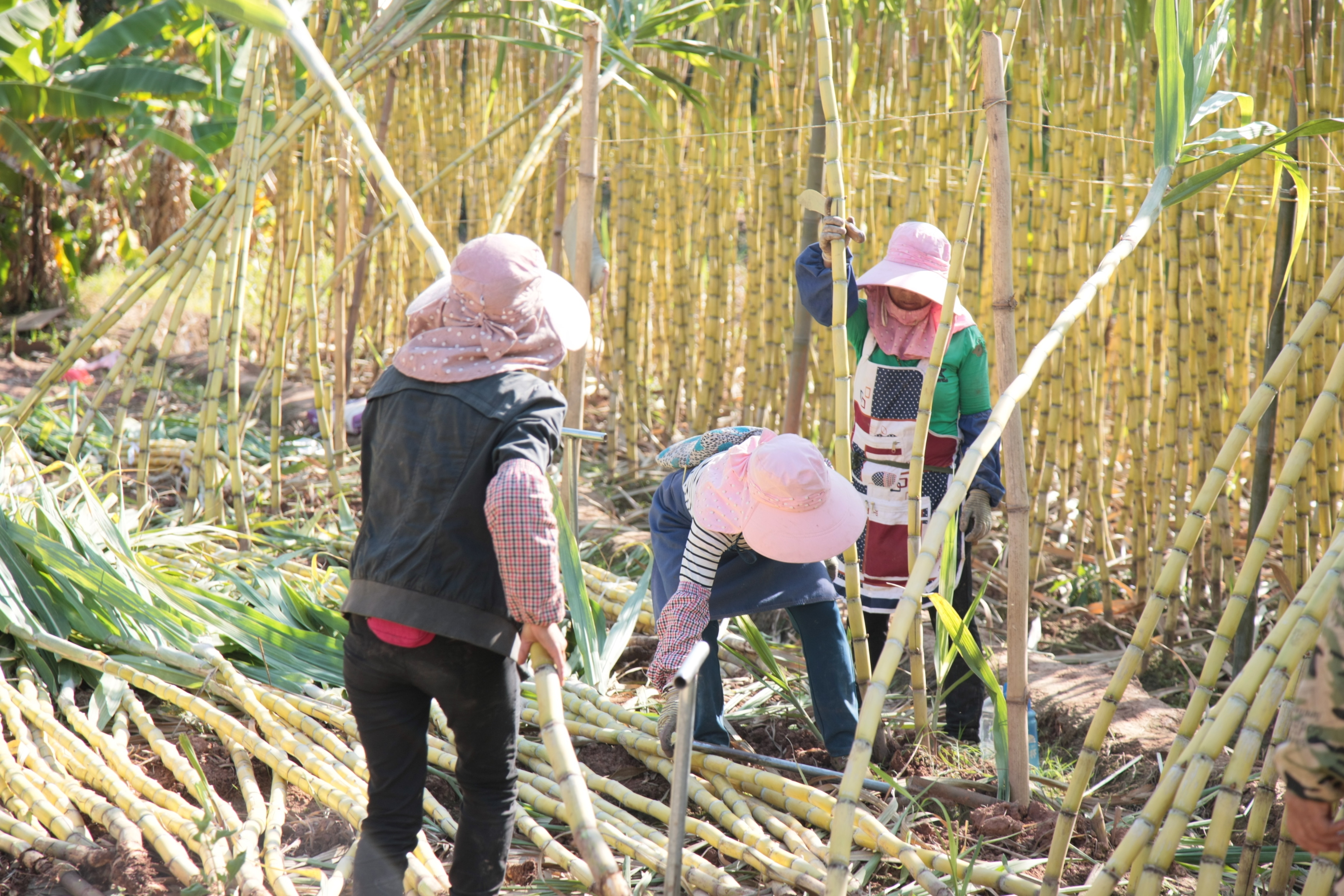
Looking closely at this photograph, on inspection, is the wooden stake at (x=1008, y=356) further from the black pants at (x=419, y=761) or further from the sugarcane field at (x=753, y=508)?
the black pants at (x=419, y=761)

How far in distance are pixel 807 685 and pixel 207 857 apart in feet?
4.30

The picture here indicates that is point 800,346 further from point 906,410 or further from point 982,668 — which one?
point 982,668

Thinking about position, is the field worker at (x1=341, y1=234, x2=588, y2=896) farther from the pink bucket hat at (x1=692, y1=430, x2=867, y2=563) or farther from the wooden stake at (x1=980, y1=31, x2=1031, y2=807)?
the wooden stake at (x1=980, y1=31, x2=1031, y2=807)

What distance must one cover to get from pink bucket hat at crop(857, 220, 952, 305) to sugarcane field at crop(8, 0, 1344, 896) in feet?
0.05

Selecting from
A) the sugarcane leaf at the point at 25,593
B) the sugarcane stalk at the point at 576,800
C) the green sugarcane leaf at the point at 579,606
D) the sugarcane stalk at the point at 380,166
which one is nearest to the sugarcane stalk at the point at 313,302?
the sugarcane leaf at the point at 25,593

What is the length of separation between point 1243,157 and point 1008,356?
0.44 meters

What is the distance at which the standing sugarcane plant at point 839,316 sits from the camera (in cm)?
165

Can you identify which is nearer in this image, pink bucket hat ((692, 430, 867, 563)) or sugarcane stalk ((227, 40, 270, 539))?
pink bucket hat ((692, 430, 867, 563))

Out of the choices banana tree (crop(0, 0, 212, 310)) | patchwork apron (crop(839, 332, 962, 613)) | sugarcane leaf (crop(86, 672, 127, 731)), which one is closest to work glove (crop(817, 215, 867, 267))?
patchwork apron (crop(839, 332, 962, 613))

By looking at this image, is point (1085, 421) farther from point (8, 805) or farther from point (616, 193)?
point (8, 805)

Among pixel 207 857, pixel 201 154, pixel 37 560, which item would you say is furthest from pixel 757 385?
pixel 201 154

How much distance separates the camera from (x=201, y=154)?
20.2 feet

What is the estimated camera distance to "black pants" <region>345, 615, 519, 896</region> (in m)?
1.50

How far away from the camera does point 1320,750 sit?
3.23 ft
